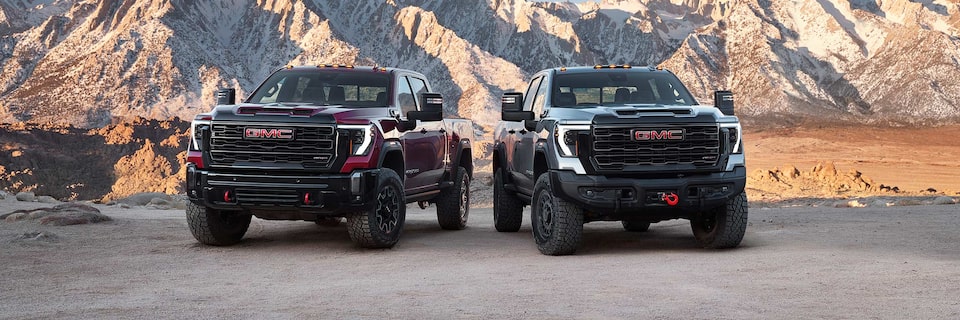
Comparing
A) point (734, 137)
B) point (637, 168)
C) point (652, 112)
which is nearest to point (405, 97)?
point (652, 112)

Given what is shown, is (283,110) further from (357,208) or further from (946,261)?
(946,261)

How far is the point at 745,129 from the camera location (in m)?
88.8

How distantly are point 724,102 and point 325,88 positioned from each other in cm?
479

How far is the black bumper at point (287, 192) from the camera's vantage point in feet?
37.2

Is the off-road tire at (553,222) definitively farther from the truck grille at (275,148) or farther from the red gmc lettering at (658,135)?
the truck grille at (275,148)

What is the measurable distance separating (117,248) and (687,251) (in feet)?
21.9

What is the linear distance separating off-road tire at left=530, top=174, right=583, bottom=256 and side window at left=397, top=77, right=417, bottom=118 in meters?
2.29

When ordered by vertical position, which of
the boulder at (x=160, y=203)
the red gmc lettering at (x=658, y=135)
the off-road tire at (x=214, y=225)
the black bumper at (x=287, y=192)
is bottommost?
the boulder at (x=160, y=203)

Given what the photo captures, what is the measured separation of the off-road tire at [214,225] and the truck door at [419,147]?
6.87 feet

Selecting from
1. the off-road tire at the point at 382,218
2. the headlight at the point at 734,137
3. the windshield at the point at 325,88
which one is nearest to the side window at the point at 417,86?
the windshield at the point at 325,88

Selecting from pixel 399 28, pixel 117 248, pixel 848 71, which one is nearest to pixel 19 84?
pixel 399 28

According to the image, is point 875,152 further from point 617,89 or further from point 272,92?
point 272,92

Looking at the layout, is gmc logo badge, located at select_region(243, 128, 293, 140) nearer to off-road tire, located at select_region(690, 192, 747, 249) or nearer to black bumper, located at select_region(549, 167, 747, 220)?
black bumper, located at select_region(549, 167, 747, 220)

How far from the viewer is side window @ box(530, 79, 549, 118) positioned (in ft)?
42.3
